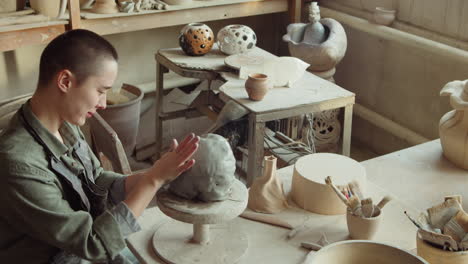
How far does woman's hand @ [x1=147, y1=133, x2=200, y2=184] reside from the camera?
1604mm

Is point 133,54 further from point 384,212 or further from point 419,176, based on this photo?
point 384,212

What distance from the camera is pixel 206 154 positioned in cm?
163

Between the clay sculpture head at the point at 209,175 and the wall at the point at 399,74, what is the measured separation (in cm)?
224

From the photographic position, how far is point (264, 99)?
9.53ft

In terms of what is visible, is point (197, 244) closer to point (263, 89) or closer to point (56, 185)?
point (56, 185)

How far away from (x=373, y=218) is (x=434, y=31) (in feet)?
7.64

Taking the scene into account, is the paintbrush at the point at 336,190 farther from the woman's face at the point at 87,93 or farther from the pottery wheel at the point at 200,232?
the woman's face at the point at 87,93

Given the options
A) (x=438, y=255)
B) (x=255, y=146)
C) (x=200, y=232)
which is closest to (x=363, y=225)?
(x=438, y=255)

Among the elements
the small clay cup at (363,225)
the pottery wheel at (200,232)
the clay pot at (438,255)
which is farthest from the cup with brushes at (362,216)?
the pottery wheel at (200,232)

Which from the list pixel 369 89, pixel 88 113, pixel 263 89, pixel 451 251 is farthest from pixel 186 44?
pixel 451 251

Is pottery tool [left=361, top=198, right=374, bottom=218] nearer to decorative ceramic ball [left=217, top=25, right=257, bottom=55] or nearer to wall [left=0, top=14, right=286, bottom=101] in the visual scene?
decorative ceramic ball [left=217, top=25, right=257, bottom=55]

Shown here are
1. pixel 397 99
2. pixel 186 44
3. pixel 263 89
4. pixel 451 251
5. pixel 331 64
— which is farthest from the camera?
pixel 397 99

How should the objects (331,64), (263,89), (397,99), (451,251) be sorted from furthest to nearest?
1. (397,99)
2. (331,64)
3. (263,89)
4. (451,251)

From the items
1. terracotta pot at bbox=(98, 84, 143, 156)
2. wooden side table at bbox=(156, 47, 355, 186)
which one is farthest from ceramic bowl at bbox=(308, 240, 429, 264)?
terracotta pot at bbox=(98, 84, 143, 156)
